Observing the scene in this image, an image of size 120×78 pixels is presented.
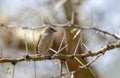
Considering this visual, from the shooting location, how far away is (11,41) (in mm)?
6301

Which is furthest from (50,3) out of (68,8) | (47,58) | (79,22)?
(47,58)

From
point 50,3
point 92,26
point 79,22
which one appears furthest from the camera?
point 79,22

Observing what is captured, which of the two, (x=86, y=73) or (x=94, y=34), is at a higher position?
(x=94, y=34)

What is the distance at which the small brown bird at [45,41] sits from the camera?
15.8ft

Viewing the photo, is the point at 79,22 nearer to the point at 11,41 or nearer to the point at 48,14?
the point at 11,41

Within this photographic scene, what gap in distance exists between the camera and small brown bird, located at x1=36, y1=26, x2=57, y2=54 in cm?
482

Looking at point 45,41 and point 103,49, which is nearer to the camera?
point 103,49

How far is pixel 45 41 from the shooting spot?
4965mm

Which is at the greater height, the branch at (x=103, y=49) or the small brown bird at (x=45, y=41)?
the branch at (x=103, y=49)

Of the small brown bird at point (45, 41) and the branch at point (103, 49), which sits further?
the small brown bird at point (45, 41)

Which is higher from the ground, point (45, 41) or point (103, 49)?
point (103, 49)

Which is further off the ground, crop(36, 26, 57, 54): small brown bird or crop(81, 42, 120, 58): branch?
crop(81, 42, 120, 58): branch

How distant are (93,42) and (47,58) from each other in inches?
16.0

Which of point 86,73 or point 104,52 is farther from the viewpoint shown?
point 86,73
